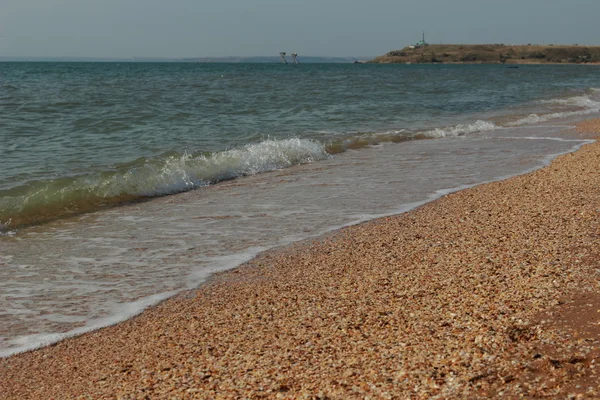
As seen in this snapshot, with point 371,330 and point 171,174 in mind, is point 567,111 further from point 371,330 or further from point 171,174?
point 371,330

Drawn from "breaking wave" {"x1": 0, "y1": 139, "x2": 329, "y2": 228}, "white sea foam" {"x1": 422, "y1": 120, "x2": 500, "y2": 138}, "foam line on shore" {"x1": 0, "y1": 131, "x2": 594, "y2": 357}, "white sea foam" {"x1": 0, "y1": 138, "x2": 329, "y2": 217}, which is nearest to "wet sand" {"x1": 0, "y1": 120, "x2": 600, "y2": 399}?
"foam line on shore" {"x1": 0, "y1": 131, "x2": 594, "y2": 357}

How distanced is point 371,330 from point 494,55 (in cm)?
14993

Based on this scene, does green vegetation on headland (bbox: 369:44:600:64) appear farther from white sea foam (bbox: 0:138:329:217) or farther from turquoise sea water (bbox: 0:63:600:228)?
white sea foam (bbox: 0:138:329:217)

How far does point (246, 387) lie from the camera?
3.58 meters

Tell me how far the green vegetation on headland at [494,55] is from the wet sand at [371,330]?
141 metres

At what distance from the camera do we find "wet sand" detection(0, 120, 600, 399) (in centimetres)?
345

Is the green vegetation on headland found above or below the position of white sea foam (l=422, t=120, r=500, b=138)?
above

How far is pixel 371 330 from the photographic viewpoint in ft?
13.8

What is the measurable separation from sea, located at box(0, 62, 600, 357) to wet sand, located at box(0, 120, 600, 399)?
57 cm

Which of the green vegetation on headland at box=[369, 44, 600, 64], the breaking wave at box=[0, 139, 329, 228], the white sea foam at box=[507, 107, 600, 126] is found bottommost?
the breaking wave at box=[0, 139, 329, 228]

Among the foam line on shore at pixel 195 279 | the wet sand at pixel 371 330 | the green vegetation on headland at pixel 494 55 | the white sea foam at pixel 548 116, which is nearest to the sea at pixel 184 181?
the foam line on shore at pixel 195 279

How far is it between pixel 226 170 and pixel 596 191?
6500 mm

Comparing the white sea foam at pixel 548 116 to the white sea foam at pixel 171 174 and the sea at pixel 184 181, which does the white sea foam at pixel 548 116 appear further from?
the white sea foam at pixel 171 174

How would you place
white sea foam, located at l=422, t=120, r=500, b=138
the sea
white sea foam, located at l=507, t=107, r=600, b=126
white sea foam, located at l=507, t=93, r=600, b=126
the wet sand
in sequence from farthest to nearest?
white sea foam, located at l=507, t=93, r=600, b=126, white sea foam, located at l=507, t=107, r=600, b=126, white sea foam, located at l=422, t=120, r=500, b=138, the sea, the wet sand
